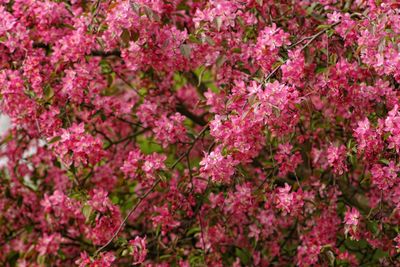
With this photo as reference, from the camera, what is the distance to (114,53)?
Result: 3605mm

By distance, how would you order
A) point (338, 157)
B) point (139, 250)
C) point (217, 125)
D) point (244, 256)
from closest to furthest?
point (217, 125), point (338, 157), point (139, 250), point (244, 256)

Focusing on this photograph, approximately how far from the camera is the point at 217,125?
8.23 feet

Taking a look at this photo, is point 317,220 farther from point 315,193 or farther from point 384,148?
point 384,148

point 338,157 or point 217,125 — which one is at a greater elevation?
point 217,125

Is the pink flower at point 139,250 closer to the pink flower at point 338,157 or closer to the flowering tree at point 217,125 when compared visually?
the flowering tree at point 217,125

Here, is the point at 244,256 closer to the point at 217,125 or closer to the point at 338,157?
the point at 338,157

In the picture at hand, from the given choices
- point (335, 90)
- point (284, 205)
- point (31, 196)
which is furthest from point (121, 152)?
point (335, 90)

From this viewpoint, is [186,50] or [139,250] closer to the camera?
[186,50]

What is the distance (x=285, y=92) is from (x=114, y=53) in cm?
146

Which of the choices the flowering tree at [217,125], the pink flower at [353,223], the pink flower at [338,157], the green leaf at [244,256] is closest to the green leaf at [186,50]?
the flowering tree at [217,125]

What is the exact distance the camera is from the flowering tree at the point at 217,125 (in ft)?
8.60

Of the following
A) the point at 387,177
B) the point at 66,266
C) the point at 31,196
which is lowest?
the point at 66,266

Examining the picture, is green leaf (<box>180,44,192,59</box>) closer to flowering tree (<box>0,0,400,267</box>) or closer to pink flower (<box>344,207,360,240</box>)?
flowering tree (<box>0,0,400,267</box>)

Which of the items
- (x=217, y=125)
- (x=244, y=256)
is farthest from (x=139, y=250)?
(x=244, y=256)
